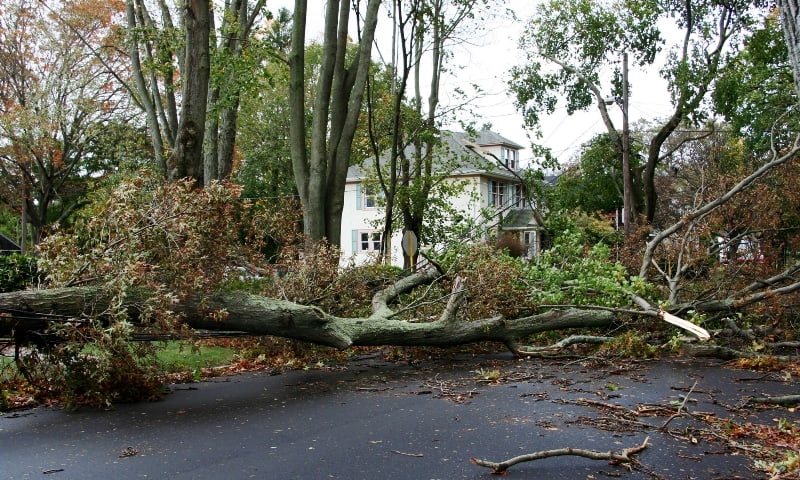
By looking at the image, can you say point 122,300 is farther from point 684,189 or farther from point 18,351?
point 684,189

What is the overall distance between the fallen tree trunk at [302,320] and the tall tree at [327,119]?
9.01 ft

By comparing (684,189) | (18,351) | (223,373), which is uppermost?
(684,189)

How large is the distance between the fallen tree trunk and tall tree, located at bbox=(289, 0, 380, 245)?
9.01 feet

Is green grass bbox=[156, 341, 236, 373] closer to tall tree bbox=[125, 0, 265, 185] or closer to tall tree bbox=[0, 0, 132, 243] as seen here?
tall tree bbox=[125, 0, 265, 185]

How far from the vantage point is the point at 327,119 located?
1244 centimetres

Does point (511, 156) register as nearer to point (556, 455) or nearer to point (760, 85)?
point (760, 85)

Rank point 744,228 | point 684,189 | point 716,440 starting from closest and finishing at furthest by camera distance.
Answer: point 716,440 → point 744,228 → point 684,189

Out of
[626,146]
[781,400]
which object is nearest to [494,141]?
[626,146]

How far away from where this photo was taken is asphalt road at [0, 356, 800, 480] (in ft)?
13.6

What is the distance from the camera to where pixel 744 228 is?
10984mm

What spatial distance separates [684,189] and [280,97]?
21959mm

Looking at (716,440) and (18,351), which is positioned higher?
(18,351)

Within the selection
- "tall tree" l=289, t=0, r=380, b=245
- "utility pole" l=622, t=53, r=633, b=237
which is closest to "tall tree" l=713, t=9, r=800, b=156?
"utility pole" l=622, t=53, r=633, b=237

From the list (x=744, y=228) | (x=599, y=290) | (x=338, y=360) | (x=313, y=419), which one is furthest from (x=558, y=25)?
(x=313, y=419)
